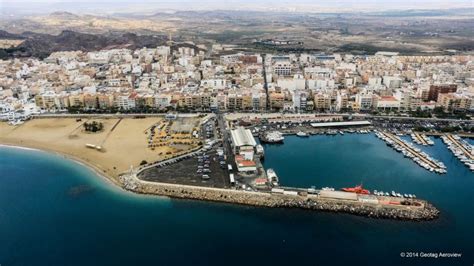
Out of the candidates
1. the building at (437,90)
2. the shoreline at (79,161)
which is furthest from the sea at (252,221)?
the building at (437,90)

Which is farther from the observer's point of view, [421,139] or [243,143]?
[421,139]

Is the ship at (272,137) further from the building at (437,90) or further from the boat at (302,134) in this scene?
the building at (437,90)

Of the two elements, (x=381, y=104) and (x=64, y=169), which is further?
(x=381, y=104)

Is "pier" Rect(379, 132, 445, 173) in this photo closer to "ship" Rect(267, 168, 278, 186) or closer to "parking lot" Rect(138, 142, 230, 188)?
"ship" Rect(267, 168, 278, 186)

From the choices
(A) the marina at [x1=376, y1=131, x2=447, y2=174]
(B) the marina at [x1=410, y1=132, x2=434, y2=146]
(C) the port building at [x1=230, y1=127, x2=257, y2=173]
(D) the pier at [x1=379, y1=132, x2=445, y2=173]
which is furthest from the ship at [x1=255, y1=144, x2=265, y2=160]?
(B) the marina at [x1=410, y1=132, x2=434, y2=146]

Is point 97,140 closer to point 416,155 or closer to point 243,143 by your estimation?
point 243,143

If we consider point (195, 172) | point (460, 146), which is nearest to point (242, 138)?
point (195, 172)

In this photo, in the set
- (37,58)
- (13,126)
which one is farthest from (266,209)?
(37,58)

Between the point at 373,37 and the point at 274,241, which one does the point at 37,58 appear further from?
the point at 373,37
